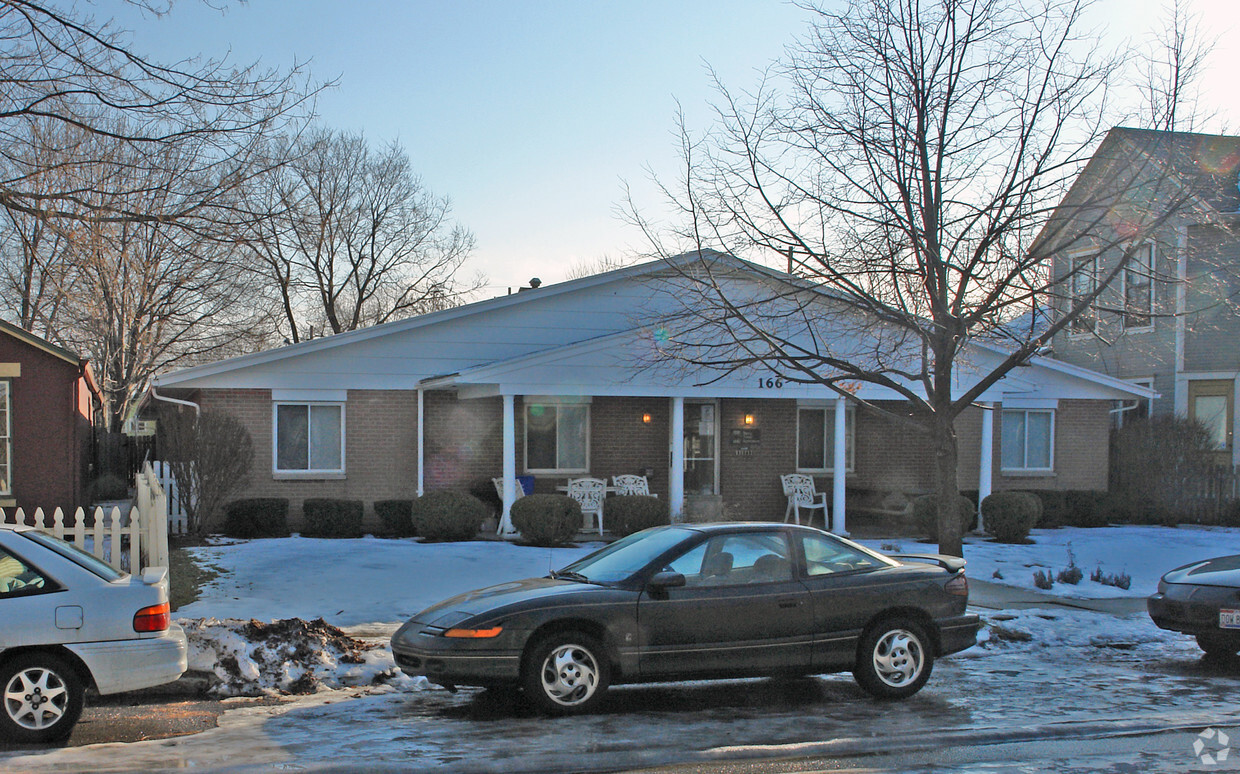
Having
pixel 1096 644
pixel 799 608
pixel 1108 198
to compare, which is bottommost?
pixel 1096 644

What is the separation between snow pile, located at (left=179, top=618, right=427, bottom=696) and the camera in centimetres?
829

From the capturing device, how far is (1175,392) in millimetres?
23125

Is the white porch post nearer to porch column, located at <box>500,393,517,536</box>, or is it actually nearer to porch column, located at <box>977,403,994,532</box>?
porch column, located at <box>500,393,517,536</box>

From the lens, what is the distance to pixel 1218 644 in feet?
33.1

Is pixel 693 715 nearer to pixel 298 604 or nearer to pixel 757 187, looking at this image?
pixel 298 604

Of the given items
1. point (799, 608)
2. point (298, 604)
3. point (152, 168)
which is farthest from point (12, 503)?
point (799, 608)

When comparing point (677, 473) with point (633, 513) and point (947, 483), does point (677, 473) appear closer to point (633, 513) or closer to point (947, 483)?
point (633, 513)

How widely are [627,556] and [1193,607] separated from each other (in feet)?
18.2

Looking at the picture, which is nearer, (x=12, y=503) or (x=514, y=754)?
(x=514, y=754)

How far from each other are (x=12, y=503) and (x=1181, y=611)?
53.7 feet

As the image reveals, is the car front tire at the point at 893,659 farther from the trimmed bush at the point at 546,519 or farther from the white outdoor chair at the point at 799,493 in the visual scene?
the white outdoor chair at the point at 799,493

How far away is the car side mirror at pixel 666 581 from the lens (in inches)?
305

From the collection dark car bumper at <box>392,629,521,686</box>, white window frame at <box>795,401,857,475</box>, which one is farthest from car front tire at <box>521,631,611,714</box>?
white window frame at <box>795,401,857,475</box>

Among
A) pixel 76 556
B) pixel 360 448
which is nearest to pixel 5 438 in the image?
pixel 360 448
